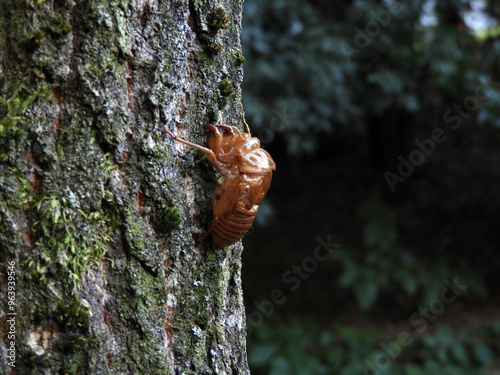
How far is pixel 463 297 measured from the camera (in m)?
6.58

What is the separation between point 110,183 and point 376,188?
6277 mm

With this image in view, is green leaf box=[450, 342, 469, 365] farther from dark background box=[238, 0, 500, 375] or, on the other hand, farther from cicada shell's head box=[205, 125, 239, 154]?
cicada shell's head box=[205, 125, 239, 154]

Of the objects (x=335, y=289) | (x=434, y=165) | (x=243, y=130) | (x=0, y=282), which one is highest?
(x=243, y=130)

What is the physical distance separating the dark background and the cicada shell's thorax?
85.4 inches

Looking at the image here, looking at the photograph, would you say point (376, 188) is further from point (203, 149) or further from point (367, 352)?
point (203, 149)

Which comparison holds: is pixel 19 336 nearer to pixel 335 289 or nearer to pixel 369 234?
pixel 369 234

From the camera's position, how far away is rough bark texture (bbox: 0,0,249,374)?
1.23 meters

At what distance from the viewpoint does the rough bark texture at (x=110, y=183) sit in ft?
4.05

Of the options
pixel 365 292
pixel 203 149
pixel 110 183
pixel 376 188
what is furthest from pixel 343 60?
pixel 376 188

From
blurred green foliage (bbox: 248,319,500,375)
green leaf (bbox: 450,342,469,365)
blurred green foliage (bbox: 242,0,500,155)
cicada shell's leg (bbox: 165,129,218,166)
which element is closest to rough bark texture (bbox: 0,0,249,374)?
cicada shell's leg (bbox: 165,129,218,166)

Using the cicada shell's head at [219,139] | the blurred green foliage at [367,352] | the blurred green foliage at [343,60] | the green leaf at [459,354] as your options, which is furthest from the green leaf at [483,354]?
the cicada shell's head at [219,139]

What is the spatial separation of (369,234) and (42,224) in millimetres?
4650

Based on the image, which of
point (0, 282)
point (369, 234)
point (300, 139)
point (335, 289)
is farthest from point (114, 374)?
point (335, 289)

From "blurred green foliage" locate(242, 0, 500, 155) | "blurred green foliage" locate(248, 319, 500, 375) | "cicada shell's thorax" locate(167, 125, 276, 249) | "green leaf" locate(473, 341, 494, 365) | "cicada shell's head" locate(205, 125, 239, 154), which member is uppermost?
"cicada shell's head" locate(205, 125, 239, 154)
